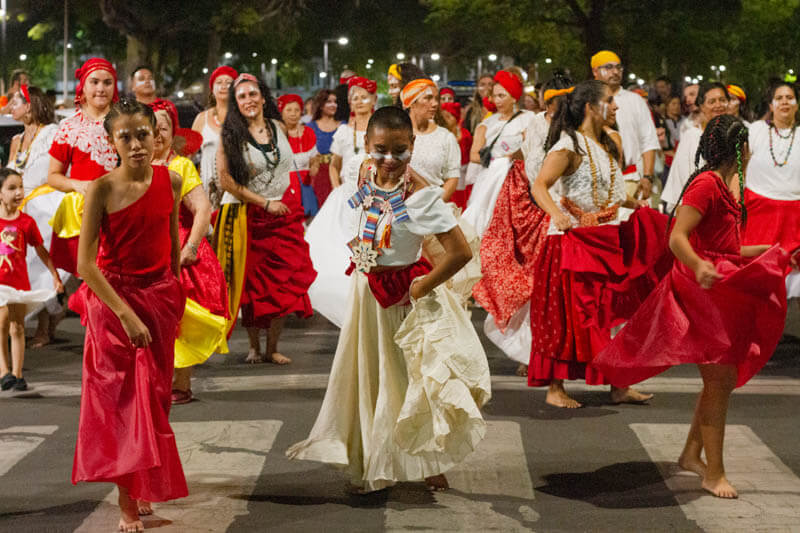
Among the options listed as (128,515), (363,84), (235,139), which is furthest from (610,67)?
(128,515)

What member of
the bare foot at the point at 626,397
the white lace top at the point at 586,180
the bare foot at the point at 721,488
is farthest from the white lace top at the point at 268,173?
the bare foot at the point at 721,488

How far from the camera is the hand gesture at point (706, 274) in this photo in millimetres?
6203

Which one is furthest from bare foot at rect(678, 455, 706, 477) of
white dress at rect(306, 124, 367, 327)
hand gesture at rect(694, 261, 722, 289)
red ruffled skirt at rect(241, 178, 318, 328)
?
red ruffled skirt at rect(241, 178, 318, 328)

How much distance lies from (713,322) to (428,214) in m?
1.49

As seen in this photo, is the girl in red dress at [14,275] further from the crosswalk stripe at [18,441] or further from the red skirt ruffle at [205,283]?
the crosswalk stripe at [18,441]

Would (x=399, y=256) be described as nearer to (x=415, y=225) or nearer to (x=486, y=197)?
(x=415, y=225)

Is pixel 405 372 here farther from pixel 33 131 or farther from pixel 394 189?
pixel 33 131

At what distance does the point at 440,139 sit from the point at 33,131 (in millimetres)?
4069

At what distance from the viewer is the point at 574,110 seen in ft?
27.9

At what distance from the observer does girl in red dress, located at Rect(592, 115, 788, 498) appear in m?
6.26

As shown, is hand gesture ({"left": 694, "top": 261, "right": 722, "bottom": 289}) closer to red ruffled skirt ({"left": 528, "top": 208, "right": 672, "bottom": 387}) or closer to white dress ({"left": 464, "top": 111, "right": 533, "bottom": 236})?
red ruffled skirt ({"left": 528, "top": 208, "right": 672, "bottom": 387})

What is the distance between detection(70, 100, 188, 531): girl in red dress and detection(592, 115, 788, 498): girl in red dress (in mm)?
2278

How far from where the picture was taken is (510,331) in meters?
9.82

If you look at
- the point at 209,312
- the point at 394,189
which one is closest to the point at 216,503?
the point at 394,189
